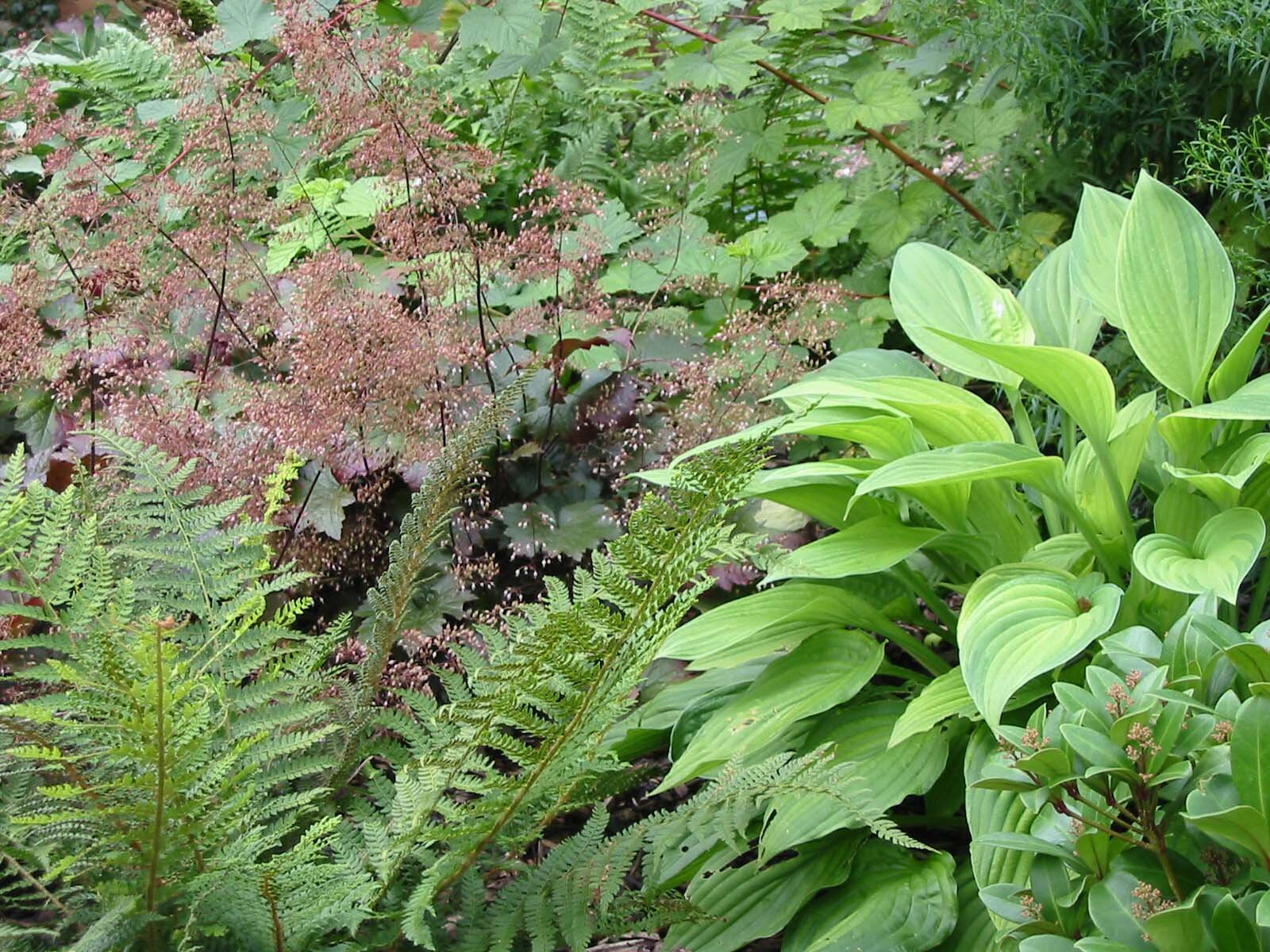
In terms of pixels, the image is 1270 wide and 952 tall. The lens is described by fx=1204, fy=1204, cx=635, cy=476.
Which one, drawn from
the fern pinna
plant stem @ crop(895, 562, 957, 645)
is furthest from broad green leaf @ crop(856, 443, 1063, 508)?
the fern pinna

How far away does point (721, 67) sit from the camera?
2.81m

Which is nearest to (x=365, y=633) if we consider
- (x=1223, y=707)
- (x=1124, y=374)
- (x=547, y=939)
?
(x=547, y=939)

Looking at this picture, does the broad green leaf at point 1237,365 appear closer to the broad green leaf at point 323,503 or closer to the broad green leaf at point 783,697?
the broad green leaf at point 783,697

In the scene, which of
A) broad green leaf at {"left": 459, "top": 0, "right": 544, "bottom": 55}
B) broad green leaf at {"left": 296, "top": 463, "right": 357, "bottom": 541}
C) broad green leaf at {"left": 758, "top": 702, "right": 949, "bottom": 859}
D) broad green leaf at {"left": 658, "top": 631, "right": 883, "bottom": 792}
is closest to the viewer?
broad green leaf at {"left": 758, "top": 702, "right": 949, "bottom": 859}

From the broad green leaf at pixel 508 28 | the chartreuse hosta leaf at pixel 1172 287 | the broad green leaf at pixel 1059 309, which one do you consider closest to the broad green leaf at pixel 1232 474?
the chartreuse hosta leaf at pixel 1172 287

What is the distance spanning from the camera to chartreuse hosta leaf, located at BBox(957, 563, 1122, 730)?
4.70ft

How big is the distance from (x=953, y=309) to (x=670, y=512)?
4.05 feet

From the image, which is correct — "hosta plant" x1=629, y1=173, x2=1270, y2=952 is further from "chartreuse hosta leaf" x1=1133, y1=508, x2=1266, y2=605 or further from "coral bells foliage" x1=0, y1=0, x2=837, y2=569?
"coral bells foliage" x1=0, y1=0, x2=837, y2=569

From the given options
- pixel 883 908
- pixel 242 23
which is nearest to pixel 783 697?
pixel 883 908

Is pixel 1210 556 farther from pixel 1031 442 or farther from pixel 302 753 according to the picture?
pixel 302 753

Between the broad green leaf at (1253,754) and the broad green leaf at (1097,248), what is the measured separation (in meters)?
0.98

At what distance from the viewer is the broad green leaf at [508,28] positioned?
2561mm

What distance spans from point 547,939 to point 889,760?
662 mm

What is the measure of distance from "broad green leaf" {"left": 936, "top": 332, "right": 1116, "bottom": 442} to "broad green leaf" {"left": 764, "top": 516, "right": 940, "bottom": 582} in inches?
10.7
